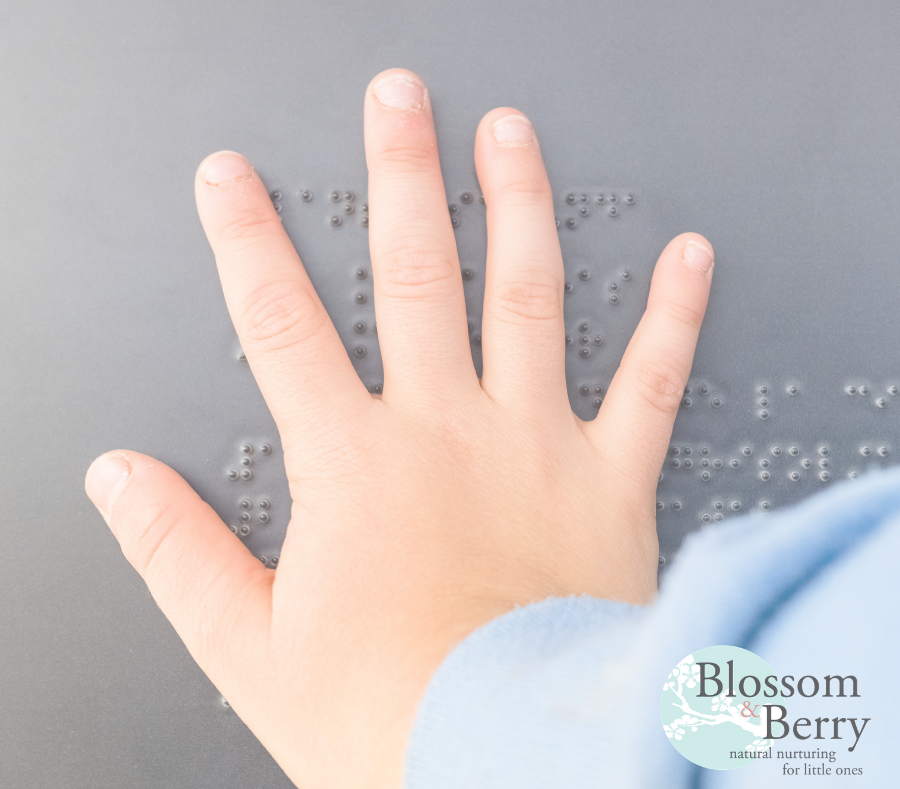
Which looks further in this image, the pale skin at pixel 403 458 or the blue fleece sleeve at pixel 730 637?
the pale skin at pixel 403 458

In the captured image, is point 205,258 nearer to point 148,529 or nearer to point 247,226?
point 247,226

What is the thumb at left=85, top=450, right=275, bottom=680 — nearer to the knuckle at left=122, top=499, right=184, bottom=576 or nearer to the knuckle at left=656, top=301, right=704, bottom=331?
the knuckle at left=122, top=499, right=184, bottom=576

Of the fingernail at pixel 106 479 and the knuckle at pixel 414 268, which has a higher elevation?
the knuckle at pixel 414 268

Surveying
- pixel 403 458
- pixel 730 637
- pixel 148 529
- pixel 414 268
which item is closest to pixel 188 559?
pixel 148 529

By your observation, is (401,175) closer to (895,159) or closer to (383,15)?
(383,15)

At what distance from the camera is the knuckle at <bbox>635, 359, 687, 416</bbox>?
50cm

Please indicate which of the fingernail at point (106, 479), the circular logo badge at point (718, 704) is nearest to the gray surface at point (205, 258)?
the fingernail at point (106, 479)

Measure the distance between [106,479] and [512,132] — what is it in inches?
17.5

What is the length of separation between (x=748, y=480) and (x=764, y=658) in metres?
0.37

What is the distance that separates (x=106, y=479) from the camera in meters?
0.50

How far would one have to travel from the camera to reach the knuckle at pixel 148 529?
18.4 inches

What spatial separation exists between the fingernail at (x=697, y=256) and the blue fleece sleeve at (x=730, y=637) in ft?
1.12

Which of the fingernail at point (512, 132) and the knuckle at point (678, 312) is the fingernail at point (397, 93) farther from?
the knuckle at point (678, 312)

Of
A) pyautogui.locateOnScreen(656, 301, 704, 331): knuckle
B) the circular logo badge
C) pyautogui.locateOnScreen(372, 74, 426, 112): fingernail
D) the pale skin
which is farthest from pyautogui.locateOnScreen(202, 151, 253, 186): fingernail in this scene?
the circular logo badge
